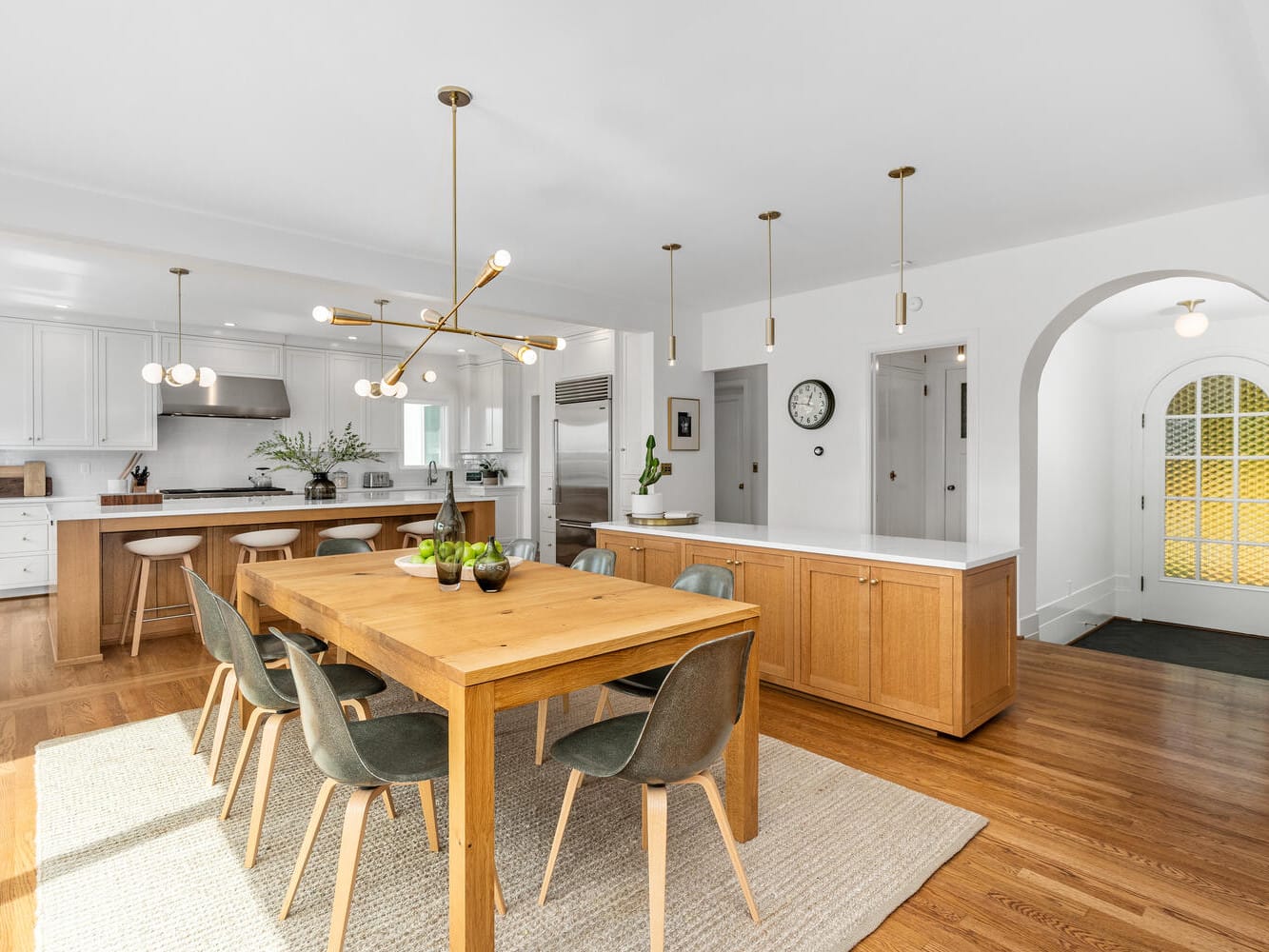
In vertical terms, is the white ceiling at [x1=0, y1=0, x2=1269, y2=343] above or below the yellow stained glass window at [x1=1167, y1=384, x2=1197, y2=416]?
above

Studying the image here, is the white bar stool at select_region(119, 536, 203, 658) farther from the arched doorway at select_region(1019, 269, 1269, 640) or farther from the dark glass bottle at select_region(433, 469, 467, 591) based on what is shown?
the arched doorway at select_region(1019, 269, 1269, 640)

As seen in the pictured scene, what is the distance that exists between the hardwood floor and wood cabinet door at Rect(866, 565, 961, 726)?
17 cm

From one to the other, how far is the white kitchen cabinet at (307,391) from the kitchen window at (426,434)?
979mm

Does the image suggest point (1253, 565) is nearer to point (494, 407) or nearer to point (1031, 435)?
point (1031, 435)

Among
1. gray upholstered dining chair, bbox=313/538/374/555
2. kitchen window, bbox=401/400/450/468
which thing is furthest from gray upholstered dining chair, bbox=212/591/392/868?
kitchen window, bbox=401/400/450/468

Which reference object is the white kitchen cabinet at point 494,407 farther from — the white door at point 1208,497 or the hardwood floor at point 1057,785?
the white door at point 1208,497

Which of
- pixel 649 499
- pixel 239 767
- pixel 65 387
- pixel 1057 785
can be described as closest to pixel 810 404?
pixel 649 499

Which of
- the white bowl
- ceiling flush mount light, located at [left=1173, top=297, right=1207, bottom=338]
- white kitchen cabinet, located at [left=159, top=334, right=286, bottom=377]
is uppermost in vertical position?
white kitchen cabinet, located at [left=159, top=334, right=286, bottom=377]

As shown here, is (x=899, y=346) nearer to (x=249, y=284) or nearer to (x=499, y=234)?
(x=499, y=234)

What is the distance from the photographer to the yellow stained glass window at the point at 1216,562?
590 centimetres

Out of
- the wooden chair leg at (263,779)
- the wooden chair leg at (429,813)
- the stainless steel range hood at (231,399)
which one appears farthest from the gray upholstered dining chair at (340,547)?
the stainless steel range hood at (231,399)

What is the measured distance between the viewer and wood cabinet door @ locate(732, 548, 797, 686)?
3578mm

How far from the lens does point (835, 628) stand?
3.41m

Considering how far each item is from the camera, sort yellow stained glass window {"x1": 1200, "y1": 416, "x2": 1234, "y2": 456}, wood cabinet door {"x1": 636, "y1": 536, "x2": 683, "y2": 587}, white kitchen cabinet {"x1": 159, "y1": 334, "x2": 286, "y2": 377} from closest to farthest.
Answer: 1. wood cabinet door {"x1": 636, "y1": 536, "x2": 683, "y2": 587}
2. yellow stained glass window {"x1": 1200, "y1": 416, "x2": 1234, "y2": 456}
3. white kitchen cabinet {"x1": 159, "y1": 334, "x2": 286, "y2": 377}
